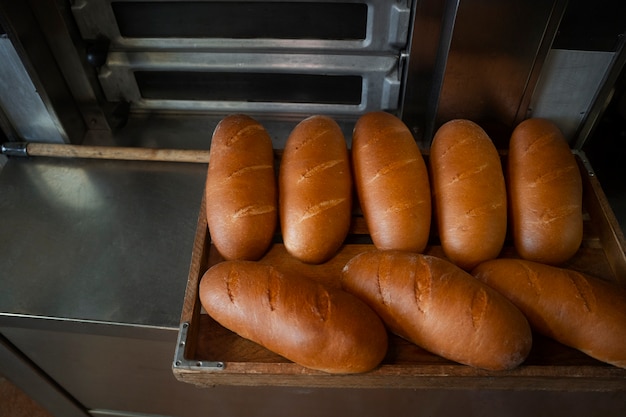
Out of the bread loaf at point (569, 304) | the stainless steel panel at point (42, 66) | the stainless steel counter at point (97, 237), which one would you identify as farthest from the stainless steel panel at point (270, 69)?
the bread loaf at point (569, 304)

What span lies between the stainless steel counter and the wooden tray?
0.14 m

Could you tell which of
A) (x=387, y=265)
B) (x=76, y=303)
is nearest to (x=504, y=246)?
(x=387, y=265)

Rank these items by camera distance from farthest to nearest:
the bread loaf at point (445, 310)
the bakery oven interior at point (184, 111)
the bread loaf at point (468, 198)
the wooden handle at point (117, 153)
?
the wooden handle at point (117, 153), the bakery oven interior at point (184, 111), the bread loaf at point (468, 198), the bread loaf at point (445, 310)

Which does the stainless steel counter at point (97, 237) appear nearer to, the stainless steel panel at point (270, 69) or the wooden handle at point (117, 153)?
the wooden handle at point (117, 153)

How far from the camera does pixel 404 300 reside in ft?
2.79

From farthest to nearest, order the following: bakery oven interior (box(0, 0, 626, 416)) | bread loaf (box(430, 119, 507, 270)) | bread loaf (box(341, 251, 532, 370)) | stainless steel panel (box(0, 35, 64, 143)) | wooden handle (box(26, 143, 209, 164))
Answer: wooden handle (box(26, 143, 209, 164)) → stainless steel panel (box(0, 35, 64, 143)) → bakery oven interior (box(0, 0, 626, 416)) → bread loaf (box(430, 119, 507, 270)) → bread loaf (box(341, 251, 532, 370))

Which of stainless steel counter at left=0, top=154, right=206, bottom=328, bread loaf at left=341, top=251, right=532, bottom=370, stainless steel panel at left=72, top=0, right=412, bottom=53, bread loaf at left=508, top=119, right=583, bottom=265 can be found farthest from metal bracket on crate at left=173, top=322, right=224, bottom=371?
stainless steel panel at left=72, top=0, right=412, bottom=53

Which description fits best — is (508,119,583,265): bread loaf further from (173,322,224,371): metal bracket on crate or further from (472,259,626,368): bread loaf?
(173,322,224,371): metal bracket on crate

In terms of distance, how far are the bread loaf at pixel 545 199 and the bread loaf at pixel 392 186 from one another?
0.64ft

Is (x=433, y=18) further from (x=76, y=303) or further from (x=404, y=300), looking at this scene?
(x=76, y=303)

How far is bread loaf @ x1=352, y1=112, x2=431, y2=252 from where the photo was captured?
3.11ft

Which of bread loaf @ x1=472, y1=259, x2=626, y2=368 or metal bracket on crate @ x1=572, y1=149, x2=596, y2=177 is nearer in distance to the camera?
bread loaf @ x1=472, y1=259, x2=626, y2=368

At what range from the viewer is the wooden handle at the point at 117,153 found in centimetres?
127

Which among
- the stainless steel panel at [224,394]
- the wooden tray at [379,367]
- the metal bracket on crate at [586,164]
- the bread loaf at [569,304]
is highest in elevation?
the metal bracket on crate at [586,164]
